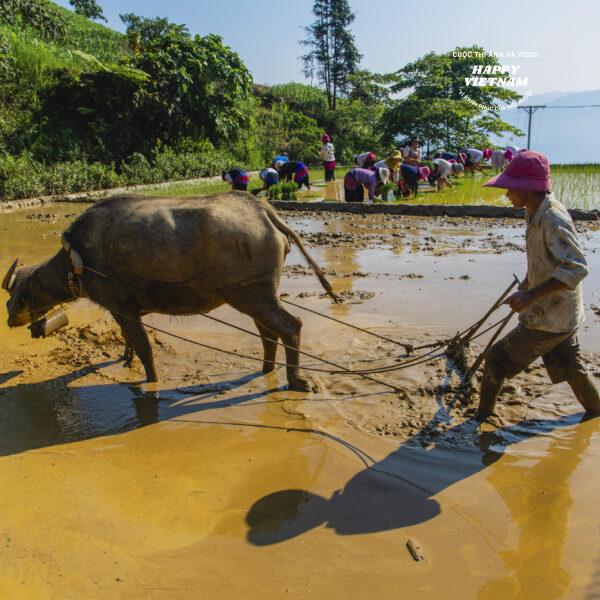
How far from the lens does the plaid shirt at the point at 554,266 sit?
3.02 meters

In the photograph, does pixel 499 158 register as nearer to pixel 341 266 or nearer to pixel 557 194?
pixel 557 194

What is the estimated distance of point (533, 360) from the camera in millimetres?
3404

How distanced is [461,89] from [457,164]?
26.1 ft

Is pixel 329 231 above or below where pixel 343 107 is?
below

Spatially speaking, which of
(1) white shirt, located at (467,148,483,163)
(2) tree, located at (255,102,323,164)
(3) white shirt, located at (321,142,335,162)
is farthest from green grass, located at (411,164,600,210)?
(2) tree, located at (255,102,323,164)

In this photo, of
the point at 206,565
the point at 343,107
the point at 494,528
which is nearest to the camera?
the point at 206,565

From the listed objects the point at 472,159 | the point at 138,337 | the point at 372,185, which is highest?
the point at 472,159

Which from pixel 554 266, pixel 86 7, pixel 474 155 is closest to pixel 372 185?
pixel 474 155

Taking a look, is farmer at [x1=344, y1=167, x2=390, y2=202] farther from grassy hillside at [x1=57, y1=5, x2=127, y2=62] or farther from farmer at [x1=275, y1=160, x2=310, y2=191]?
grassy hillside at [x1=57, y1=5, x2=127, y2=62]

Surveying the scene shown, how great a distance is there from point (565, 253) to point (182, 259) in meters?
2.46

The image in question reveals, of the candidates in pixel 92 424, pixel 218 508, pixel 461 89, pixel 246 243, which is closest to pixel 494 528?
pixel 218 508

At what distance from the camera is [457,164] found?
19.2 meters

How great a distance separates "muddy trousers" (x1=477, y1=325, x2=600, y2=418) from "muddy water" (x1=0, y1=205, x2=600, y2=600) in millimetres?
192

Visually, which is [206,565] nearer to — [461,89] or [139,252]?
[139,252]
